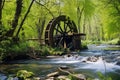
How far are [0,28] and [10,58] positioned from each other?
4587 millimetres

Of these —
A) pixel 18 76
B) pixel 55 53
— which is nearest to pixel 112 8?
pixel 55 53

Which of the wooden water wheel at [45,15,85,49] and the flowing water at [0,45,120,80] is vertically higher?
the wooden water wheel at [45,15,85,49]

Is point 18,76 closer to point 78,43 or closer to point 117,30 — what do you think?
point 78,43

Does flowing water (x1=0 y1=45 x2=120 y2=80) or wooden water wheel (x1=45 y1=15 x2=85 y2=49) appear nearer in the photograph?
flowing water (x1=0 y1=45 x2=120 y2=80)

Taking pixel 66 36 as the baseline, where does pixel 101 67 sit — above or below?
below

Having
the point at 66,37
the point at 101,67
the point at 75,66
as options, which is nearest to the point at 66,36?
the point at 66,37

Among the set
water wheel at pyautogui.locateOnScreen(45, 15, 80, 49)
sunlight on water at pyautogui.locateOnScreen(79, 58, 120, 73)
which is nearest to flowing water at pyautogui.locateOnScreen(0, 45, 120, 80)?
sunlight on water at pyautogui.locateOnScreen(79, 58, 120, 73)

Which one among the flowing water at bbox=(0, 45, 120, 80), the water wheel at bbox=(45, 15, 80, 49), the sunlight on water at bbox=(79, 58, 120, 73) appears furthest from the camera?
the water wheel at bbox=(45, 15, 80, 49)

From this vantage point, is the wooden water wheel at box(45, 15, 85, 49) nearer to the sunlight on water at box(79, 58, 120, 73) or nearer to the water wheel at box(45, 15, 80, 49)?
the water wheel at box(45, 15, 80, 49)

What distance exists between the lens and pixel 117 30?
104ft

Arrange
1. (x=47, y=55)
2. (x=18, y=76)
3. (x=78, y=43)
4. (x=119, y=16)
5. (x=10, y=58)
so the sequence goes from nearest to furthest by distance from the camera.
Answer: (x=18, y=76)
(x=10, y=58)
(x=47, y=55)
(x=78, y=43)
(x=119, y=16)

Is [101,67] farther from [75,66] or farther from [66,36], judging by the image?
[66,36]

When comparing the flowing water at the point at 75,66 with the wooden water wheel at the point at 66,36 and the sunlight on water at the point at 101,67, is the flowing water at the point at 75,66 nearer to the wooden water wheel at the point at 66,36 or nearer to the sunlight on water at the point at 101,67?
the sunlight on water at the point at 101,67

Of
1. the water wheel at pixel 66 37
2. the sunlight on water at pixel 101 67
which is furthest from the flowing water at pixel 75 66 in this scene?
the water wheel at pixel 66 37
